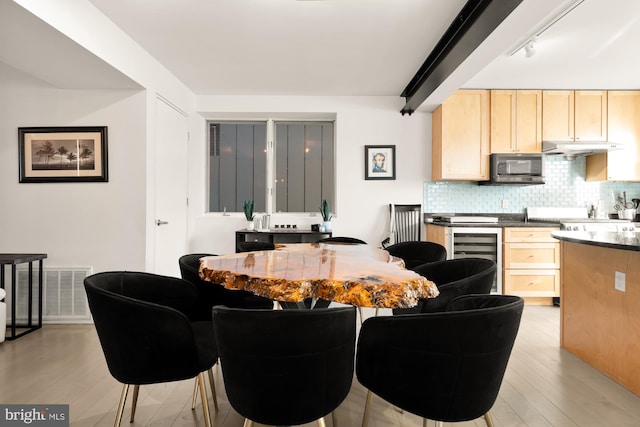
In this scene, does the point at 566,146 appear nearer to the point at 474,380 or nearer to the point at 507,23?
the point at 507,23

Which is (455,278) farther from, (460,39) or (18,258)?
(18,258)

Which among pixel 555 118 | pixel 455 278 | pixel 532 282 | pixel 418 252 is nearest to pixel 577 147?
pixel 555 118

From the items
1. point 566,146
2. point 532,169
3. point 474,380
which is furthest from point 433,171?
point 474,380

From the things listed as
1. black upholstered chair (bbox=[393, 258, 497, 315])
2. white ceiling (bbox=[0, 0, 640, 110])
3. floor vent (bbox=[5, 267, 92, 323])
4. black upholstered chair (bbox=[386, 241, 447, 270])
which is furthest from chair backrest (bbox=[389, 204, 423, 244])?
floor vent (bbox=[5, 267, 92, 323])

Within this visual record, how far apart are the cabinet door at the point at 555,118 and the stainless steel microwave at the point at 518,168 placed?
317 mm

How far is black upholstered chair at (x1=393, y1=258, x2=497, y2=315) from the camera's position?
1892 mm

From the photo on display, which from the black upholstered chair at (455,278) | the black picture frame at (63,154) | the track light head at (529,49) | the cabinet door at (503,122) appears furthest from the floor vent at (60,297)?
the cabinet door at (503,122)

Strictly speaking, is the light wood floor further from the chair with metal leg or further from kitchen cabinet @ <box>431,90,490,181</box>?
kitchen cabinet @ <box>431,90,490,181</box>

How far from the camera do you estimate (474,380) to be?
1188 mm

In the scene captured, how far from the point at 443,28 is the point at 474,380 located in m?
2.88

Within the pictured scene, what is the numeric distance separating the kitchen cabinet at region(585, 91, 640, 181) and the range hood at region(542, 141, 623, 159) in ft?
0.59

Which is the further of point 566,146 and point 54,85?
point 566,146

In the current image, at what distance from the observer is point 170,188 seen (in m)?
4.27

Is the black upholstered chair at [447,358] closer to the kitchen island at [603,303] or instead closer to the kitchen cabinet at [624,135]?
the kitchen island at [603,303]
